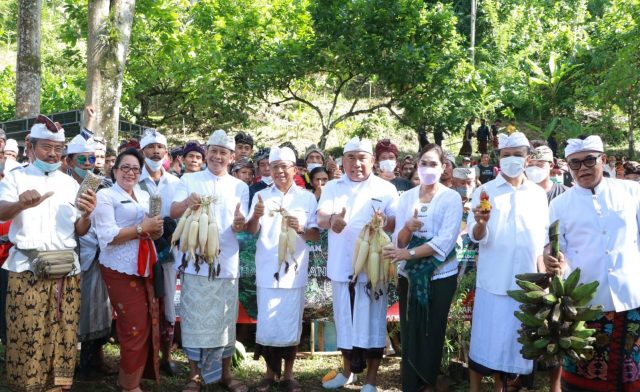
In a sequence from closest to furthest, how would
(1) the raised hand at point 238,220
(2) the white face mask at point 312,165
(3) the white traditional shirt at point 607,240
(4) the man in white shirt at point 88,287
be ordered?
1. (3) the white traditional shirt at point 607,240
2. (1) the raised hand at point 238,220
3. (4) the man in white shirt at point 88,287
4. (2) the white face mask at point 312,165

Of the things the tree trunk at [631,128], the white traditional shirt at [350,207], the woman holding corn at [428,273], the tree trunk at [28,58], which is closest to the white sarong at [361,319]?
the white traditional shirt at [350,207]

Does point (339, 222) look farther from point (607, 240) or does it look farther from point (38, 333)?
point (38, 333)

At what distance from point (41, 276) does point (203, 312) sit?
1.37 metres

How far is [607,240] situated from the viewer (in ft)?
15.2

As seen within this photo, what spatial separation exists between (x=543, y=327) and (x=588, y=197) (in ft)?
3.67

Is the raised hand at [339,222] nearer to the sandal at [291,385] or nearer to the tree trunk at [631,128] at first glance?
the sandal at [291,385]

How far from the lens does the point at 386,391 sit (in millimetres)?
5715

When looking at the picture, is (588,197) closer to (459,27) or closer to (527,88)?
(527,88)

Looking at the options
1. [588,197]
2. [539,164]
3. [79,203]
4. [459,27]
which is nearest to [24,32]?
[79,203]

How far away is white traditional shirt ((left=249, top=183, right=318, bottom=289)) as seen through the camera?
5.56 meters

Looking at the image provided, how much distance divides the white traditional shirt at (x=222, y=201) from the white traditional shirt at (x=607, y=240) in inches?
109

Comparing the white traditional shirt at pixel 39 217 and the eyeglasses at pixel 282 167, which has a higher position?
the eyeglasses at pixel 282 167

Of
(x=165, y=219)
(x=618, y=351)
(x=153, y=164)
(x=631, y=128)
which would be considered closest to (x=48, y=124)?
(x=153, y=164)

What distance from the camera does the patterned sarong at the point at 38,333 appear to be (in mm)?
4863
